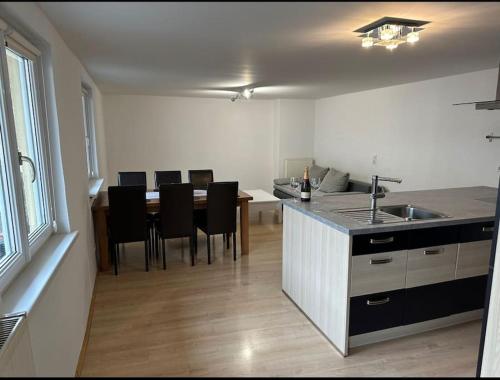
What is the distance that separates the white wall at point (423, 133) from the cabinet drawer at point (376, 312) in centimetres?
194

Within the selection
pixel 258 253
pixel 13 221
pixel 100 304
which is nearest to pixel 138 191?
pixel 100 304

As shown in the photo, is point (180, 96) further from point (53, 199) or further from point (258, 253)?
point (53, 199)

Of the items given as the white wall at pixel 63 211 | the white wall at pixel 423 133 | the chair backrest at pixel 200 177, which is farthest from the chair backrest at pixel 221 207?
the white wall at pixel 423 133

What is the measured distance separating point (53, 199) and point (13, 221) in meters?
0.53

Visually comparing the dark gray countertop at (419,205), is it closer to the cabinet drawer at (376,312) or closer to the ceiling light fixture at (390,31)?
the cabinet drawer at (376,312)

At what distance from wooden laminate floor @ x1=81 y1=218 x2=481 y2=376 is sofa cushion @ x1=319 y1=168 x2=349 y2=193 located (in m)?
2.31

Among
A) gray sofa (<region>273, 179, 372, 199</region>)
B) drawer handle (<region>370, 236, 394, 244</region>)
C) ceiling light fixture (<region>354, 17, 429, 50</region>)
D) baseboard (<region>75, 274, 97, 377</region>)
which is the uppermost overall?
ceiling light fixture (<region>354, 17, 429, 50</region>)

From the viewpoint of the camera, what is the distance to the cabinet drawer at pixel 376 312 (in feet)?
7.06

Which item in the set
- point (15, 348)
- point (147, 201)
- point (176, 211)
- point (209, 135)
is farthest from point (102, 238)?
point (209, 135)

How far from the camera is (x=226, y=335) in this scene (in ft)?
7.74

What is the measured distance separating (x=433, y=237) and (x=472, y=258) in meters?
0.42

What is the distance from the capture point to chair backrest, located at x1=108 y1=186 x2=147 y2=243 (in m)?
3.33

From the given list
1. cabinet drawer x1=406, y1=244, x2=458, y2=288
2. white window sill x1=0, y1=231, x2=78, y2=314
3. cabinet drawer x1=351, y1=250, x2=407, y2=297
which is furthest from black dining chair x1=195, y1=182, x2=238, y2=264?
cabinet drawer x1=406, y1=244, x2=458, y2=288

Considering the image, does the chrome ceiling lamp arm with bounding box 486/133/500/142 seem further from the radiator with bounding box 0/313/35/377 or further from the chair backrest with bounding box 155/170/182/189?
the radiator with bounding box 0/313/35/377
